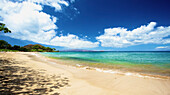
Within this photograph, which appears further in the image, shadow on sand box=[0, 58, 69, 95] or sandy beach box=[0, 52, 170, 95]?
sandy beach box=[0, 52, 170, 95]

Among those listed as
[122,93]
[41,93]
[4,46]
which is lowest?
[122,93]

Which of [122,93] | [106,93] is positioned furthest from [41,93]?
[122,93]

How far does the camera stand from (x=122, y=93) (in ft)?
15.0

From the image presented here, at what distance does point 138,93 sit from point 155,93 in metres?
1.13

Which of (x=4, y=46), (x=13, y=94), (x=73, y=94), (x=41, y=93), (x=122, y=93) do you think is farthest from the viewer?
(x=4, y=46)

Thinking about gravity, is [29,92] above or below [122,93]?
above

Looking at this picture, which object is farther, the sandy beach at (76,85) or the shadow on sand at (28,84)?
the sandy beach at (76,85)

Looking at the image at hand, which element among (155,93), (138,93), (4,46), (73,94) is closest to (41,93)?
(73,94)

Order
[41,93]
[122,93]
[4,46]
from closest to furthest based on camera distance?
[41,93]
[122,93]
[4,46]

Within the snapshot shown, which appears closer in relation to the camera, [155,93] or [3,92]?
[3,92]

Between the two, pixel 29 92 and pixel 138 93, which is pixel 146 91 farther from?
pixel 29 92

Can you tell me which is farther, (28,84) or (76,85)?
(76,85)

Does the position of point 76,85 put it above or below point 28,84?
below

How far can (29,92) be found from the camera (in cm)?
400
